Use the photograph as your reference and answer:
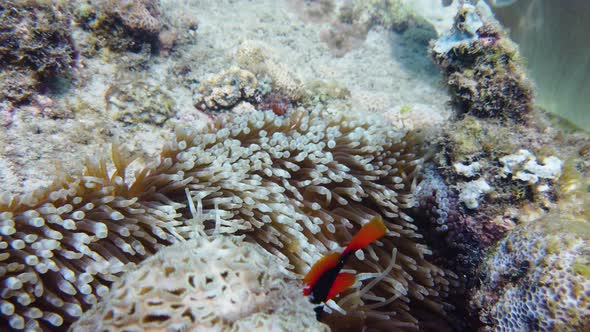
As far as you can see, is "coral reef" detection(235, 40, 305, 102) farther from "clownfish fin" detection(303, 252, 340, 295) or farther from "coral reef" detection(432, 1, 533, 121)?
"clownfish fin" detection(303, 252, 340, 295)

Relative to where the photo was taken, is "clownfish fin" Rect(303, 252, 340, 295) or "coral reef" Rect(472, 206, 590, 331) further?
"coral reef" Rect(472, 206, 590, 331)

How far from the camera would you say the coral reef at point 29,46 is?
289cm

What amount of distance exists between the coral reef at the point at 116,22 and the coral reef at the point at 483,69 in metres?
3.40

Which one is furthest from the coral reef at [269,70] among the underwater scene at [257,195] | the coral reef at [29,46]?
the coral reef at [29,46]

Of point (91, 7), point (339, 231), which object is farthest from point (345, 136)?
point (91, 7)

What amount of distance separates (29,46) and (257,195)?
2.44 m

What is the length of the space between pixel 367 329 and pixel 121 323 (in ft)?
5.74

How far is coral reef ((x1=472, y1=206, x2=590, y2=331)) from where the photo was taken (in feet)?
6.11

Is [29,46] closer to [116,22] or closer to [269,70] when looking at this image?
[116,22]

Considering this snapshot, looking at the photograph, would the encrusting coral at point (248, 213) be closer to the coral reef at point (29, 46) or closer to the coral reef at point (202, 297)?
the coral reef at point (202, 297)

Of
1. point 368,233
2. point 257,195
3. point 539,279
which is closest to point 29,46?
point 257,195

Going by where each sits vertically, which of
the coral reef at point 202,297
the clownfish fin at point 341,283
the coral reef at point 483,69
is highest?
the coral reef at point 483,69

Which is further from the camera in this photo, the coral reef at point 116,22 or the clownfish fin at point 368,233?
the coral reef at point 116,22

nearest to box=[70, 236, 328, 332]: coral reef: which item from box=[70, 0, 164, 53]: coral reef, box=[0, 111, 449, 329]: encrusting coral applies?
box=[0, 111, 449, 329]: encrusting coral
